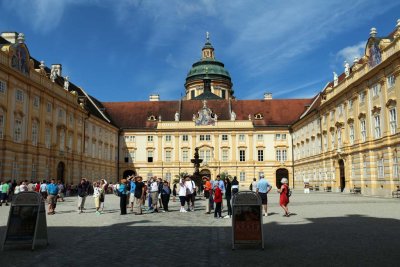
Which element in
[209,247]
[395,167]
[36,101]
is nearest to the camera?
[209,247]

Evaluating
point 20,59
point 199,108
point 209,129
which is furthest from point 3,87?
point 199,108

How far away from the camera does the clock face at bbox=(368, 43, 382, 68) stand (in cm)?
3219

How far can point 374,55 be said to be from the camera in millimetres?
32906

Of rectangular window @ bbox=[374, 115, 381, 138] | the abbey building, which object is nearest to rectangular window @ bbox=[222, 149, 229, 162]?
the abbey building

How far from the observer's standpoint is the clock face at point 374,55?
3219cm

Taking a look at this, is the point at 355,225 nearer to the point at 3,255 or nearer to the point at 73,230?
the point at 73,230

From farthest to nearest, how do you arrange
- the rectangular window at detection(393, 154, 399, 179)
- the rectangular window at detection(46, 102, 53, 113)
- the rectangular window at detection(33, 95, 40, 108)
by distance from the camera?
the rectangular window at detection(46, 102, 53, 113), the rectangular window at detection(33, 95, 40, 108), the rectangular window at detection(393, 154, 399, 179)

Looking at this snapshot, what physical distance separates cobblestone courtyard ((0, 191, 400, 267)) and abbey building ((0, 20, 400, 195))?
1974cm

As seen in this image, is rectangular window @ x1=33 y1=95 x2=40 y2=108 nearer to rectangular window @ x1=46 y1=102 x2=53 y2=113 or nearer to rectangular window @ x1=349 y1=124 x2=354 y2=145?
rectangular window @ x1=46 y1=102 x2=53 y2=113

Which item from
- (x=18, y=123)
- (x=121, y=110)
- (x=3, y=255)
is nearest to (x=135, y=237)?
(x=3, y=255)

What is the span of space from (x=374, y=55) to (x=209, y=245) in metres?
28.0

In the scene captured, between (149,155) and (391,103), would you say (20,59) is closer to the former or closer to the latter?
(391,103)

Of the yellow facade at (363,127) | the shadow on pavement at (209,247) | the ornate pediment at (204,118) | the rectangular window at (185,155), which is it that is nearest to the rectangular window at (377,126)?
the yellow facade at (363,127)

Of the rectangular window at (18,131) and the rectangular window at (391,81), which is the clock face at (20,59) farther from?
the rectangular window at (391,81)
